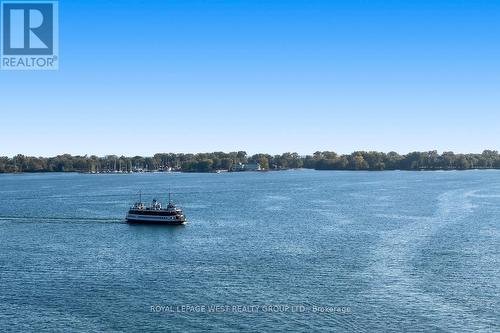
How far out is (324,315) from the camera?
36969mm

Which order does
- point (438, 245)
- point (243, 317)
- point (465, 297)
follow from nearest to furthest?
point (243, 317) < point (465, 297) < point (438, 245)

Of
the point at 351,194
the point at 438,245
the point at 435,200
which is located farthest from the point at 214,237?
the point at 351,194

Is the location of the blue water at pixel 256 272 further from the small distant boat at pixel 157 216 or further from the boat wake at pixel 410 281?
the small distant boat at pixel 157 216

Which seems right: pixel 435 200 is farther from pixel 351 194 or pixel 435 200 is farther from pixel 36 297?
pixel 36 297

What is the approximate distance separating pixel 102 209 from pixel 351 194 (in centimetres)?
4979

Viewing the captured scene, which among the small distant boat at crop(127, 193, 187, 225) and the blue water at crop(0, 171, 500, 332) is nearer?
the blue water at crop(0, 171, 500, 332)

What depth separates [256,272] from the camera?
1850 inches

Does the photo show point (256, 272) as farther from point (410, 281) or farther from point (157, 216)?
point (157, 216)

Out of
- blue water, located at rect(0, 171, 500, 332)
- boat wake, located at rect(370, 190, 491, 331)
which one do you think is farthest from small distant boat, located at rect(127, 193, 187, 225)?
boat wake, located at rect(370, 190, 491, 331)

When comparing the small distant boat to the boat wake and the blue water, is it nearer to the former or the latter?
the blue water

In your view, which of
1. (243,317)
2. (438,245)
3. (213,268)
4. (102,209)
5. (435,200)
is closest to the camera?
(243,317)

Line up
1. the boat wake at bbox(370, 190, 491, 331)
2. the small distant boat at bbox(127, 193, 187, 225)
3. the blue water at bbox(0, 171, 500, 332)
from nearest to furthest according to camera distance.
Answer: the blue water at bbox(0, 171, 500, 332)
the boat wake at bbox(370, 190, 491, 331)
the small distant boat at bbox(127, 193, 187, 225)

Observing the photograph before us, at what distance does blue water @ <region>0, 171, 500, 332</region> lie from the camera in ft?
119

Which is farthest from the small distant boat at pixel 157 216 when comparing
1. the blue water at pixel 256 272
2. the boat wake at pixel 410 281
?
the boat wake at pixel 410 281
